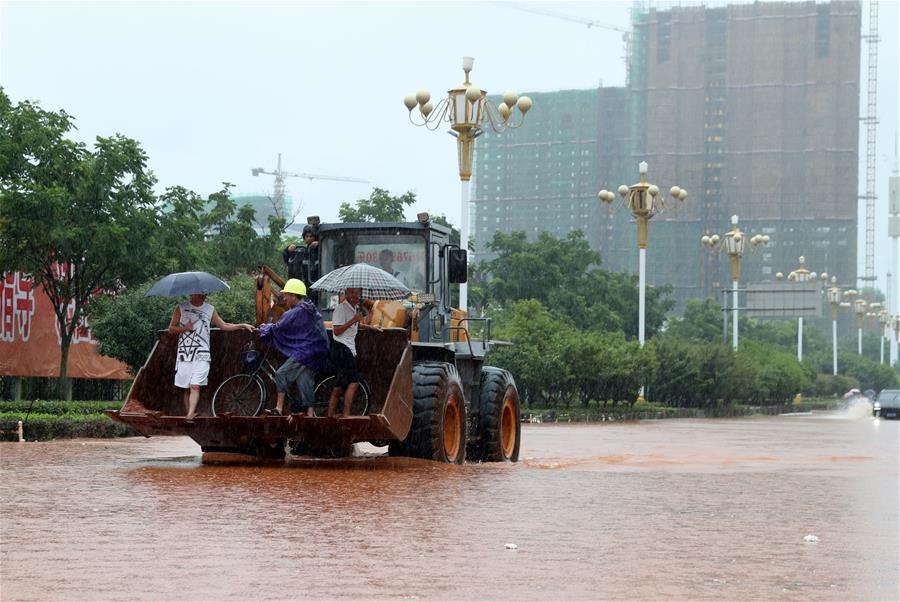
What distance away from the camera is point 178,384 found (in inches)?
606

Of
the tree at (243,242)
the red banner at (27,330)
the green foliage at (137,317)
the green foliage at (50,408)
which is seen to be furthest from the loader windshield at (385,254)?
the tree at (243,242)

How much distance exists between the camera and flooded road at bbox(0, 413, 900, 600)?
754 centimetres

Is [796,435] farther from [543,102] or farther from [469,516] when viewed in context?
[543,102]


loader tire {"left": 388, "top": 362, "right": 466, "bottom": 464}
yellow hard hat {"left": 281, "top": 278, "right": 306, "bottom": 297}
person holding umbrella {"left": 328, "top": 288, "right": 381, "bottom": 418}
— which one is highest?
yellow hard hat {"left": 281, "top": 278, "right": 306, "bottom": 297}

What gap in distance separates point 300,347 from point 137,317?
18.1 m

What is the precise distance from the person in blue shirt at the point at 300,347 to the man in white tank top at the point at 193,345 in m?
0.69

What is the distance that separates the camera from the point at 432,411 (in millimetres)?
15367

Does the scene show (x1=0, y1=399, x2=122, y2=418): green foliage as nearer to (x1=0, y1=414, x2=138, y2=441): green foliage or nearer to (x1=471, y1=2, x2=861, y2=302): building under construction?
(x1=0, y1=414, x2=138, y2=441): green foliage

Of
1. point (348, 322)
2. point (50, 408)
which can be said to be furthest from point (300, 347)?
point (50, 408)

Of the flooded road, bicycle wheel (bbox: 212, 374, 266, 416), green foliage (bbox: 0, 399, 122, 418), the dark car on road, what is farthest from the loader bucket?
the dark car on road

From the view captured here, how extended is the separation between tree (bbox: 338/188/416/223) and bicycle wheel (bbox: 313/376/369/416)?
Result: 41.6 m

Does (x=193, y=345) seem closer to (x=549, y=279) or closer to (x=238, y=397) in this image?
(x=238, y=397)

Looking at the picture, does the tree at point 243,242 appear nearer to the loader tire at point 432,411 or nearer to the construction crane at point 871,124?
the loader tire at point 432,411

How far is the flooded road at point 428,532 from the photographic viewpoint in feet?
24.7
